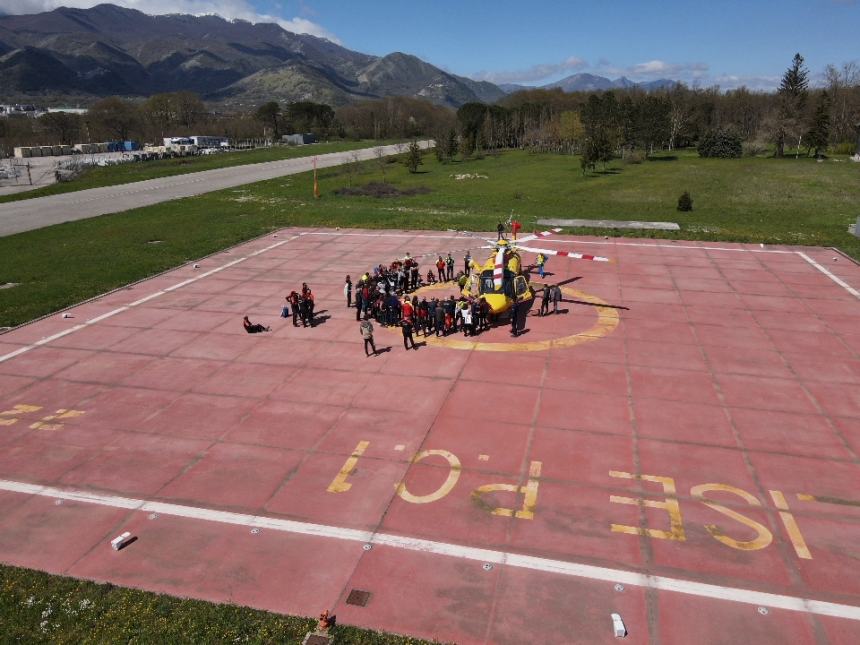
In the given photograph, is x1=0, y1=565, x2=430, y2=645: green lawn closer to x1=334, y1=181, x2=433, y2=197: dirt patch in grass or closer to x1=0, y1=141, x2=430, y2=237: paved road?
x1=0, y1=141, x2=430, y2=237: paved road

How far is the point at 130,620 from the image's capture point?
10.7m

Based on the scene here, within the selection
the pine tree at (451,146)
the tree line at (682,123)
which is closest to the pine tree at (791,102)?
the tree line at (682,123)

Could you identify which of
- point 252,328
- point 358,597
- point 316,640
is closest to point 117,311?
point 252,328

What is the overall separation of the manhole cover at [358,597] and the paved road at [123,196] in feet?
164

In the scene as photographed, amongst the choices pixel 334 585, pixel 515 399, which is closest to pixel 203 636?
pixel 334 585

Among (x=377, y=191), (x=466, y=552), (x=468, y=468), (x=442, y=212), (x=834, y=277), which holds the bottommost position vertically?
(x=466, y=552)

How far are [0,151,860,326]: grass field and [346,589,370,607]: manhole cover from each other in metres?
23.7

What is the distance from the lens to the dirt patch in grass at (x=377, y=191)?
63669 millimetres

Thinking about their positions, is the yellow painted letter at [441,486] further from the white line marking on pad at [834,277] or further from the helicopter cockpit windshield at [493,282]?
the white line marking on pad at [834,277]

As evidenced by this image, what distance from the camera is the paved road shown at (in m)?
53.2

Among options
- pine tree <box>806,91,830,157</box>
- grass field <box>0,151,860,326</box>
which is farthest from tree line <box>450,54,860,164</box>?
grass field <box>0,151,860,326</box>

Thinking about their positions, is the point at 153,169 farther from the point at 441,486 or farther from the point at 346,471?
the point at 441,486

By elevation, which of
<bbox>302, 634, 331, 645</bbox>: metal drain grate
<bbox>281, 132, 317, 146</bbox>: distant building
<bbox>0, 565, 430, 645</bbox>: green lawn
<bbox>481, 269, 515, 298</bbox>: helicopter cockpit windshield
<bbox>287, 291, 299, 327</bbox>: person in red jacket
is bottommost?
<bbox>0, 565, 430, 645</bbox>: green lawn

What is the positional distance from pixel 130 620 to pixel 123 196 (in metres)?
64.9
